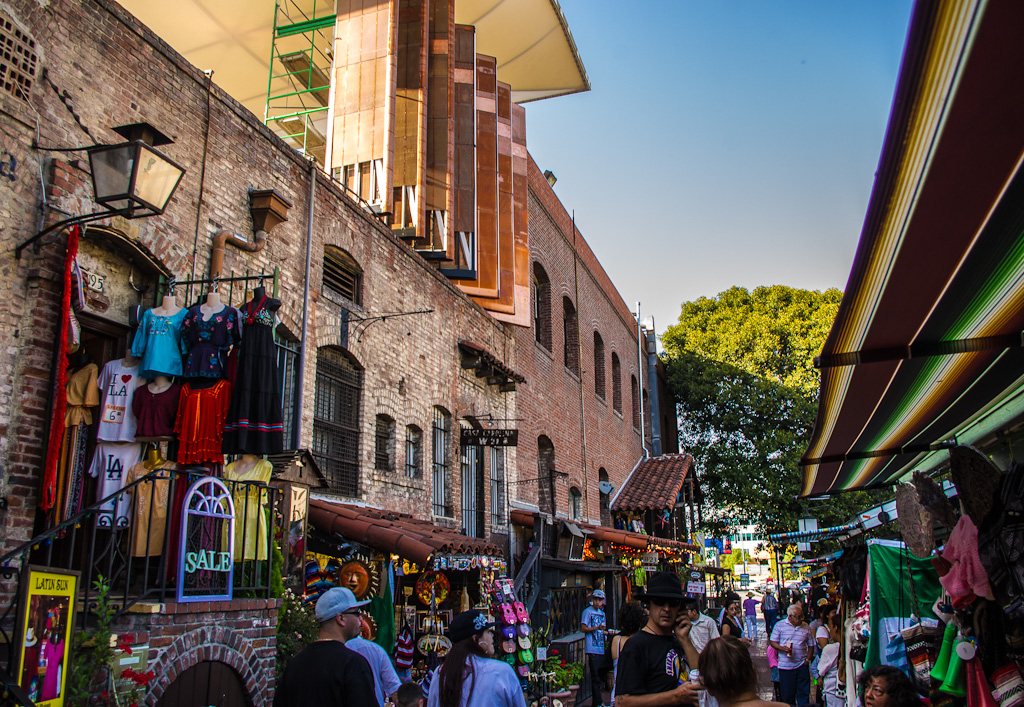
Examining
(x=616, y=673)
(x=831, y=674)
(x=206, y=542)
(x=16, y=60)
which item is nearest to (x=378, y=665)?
(x=206, y=542)

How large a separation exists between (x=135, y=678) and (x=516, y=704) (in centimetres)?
239

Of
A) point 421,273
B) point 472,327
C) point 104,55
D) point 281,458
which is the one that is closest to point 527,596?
point 472,327

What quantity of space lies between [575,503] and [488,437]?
6.66 metres

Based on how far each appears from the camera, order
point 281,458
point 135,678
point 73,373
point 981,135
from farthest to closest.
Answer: point 281,458 < point 73,373 < point 135,678 < point 981,135

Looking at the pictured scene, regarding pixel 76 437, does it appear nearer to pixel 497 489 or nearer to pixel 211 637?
pixel 211 637

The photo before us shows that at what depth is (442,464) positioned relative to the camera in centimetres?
1200

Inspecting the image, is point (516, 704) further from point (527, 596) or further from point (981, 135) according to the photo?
point (527, 596)

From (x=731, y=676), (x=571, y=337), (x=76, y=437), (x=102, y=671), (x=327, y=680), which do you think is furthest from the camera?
(x=571, y=337)

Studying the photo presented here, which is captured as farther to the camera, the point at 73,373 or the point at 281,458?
the point at 281,458

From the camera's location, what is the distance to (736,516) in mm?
27469

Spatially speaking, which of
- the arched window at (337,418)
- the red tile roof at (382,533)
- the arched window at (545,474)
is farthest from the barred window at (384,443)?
the arched window at (545,474)

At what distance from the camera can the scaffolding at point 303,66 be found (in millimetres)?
17188

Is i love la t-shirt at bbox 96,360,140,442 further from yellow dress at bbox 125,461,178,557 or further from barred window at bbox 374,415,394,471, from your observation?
barred window at bbox 374,415,394,471

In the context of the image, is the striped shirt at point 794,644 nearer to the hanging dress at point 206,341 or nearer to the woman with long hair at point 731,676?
the woman with long hair at point 731,676
